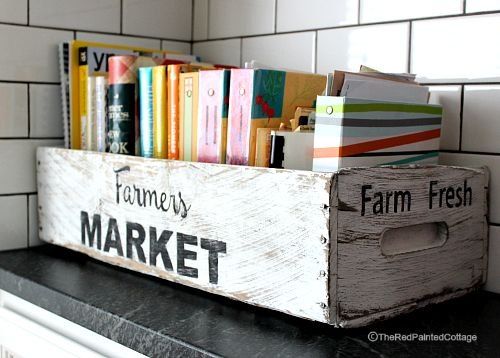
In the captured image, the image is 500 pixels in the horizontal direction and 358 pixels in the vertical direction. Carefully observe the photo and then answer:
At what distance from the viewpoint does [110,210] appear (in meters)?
1.16

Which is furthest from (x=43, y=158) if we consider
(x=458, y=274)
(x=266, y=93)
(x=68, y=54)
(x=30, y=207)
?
(x=458, y=274)

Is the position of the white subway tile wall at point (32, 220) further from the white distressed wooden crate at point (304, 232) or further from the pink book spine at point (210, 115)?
the pink book spine at point (210, 115)

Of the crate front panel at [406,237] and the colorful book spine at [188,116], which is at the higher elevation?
the colorful book spine at [188,116]

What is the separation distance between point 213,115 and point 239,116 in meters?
0.06

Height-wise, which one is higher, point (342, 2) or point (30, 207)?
point (342, 2)

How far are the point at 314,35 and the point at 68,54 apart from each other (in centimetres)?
47

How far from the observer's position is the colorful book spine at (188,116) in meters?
1.09

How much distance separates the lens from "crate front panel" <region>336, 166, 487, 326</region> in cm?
84

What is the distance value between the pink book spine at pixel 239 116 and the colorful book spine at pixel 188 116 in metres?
0.08

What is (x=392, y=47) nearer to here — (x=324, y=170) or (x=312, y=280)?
(x=324, y=170)

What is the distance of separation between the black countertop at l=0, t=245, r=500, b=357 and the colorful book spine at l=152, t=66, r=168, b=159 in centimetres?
21

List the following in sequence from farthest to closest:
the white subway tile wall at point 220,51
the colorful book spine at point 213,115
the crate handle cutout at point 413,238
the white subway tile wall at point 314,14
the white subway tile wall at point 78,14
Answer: the white subway tile wall at point 220,51 < the white subway tile wall at point 78,14 < the white subway tile wall at point 314,14 < the colorful book spine at point 213,115 < the crate handle cutout at point 413,238

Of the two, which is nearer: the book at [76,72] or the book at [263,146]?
the book at [263,146]

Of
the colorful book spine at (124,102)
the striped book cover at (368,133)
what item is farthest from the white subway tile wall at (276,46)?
the colorful book spine at (124,102)
